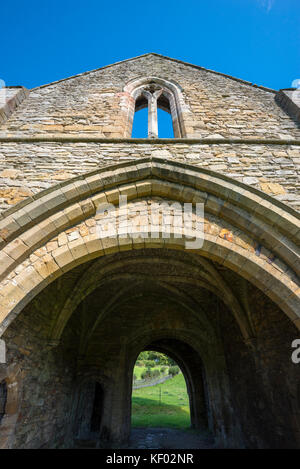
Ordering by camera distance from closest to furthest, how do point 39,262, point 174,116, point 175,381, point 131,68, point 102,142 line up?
point 39,262 < point 102,142 < point 174,116 < point 131,68 < point 175,381

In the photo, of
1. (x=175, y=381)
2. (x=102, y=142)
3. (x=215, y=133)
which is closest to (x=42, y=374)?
(x=102, y=142)

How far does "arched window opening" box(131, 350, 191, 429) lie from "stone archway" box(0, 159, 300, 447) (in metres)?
5.65

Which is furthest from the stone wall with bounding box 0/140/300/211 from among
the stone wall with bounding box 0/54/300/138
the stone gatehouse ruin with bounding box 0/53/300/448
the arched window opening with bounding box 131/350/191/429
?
the arched window opening with bounding box 131/350/191/429

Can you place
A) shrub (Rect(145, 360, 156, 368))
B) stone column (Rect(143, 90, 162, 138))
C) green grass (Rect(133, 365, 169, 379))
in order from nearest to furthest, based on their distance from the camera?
stone column (Rect(143, 90, 162, 138)), green grass (Rect(133, 365, 169, 379)), shrub (Rect(145, 360, 156, 368))

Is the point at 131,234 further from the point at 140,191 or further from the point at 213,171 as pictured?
the point at 213,171

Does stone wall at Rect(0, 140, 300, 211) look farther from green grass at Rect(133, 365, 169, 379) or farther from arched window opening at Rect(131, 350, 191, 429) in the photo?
green grass at Rect(133, 365, 169, 379)

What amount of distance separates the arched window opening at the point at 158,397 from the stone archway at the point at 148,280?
5.65 m

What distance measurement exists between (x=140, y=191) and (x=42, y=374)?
4624 mm

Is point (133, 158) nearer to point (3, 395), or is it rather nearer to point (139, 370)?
point (3, 395)

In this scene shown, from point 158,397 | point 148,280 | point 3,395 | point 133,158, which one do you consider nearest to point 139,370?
point 158,397

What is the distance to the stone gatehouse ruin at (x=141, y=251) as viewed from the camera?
338cm

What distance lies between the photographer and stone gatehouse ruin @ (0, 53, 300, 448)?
338 cm

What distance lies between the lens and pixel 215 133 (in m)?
4.79

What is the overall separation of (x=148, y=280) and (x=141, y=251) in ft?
5.06
